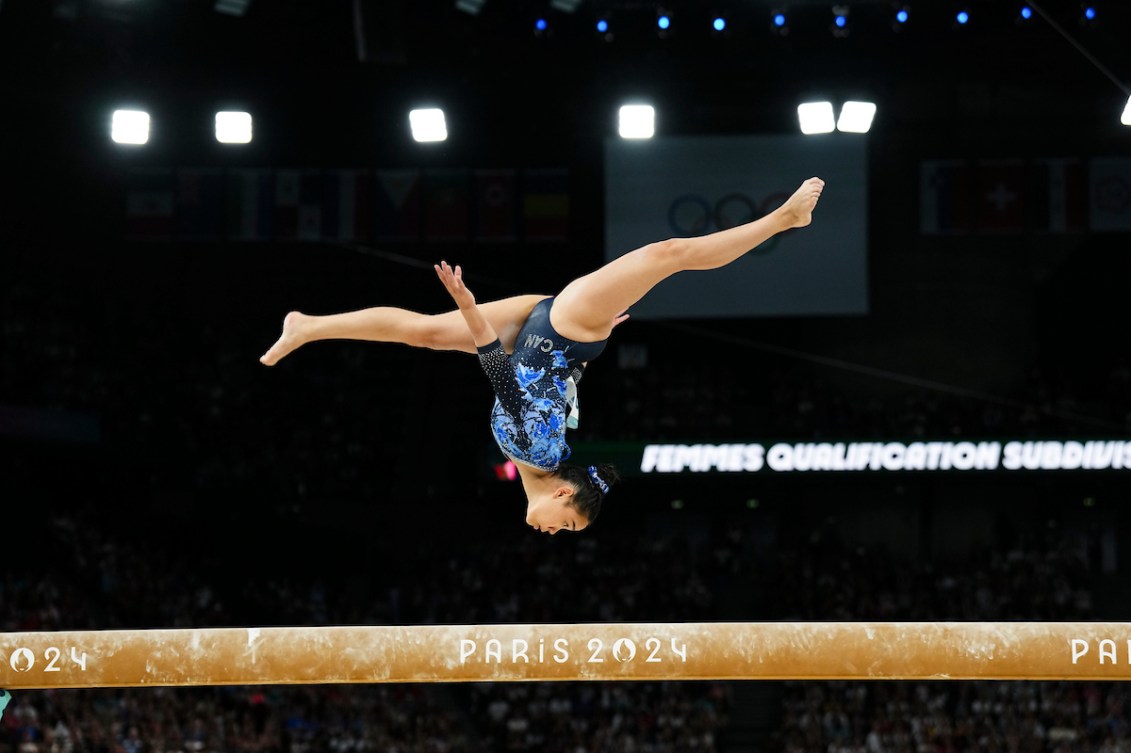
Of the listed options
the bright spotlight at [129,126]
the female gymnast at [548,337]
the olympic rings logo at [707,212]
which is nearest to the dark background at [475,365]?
the olympic rings logo at [707,212]

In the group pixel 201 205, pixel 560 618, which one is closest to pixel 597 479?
pixel 560 618

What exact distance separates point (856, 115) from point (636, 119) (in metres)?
2.22

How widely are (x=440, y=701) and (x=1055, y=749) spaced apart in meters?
8.45

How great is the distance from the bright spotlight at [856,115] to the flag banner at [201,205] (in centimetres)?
1188

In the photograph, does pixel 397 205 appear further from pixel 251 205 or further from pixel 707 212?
pixel 707 212

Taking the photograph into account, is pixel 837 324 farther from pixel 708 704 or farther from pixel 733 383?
pixel 708 704

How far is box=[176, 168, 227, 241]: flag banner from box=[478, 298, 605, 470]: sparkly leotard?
16.3 metres

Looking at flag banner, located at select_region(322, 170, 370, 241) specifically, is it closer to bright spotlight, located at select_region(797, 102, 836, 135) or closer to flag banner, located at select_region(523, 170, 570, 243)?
flag banner, located at select_region(523, 170, 570, 243)

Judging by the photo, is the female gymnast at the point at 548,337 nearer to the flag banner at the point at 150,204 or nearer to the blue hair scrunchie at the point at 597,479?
the blue hair scrunchie at the point at 597,479

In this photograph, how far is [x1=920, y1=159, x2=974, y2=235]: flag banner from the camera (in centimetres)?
2227

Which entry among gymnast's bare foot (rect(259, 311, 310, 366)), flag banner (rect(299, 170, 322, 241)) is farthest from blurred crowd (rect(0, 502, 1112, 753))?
gymnast's bare foot (rect(259, 311, 310, 366))

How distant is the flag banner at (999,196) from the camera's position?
22.2 metres

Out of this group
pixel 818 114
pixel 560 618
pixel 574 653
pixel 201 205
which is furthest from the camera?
pixel 201 205

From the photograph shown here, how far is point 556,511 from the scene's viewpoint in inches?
281
